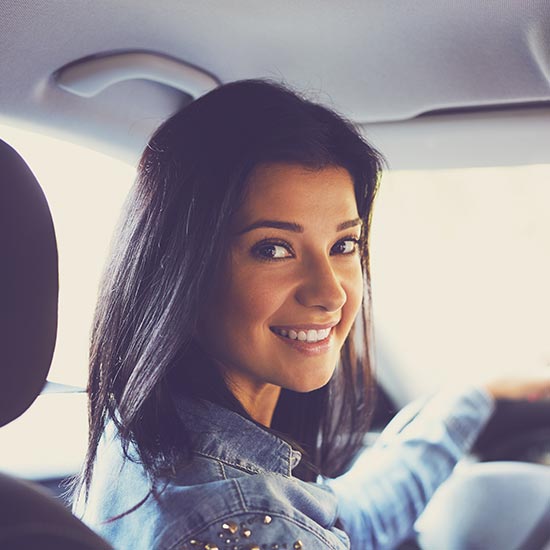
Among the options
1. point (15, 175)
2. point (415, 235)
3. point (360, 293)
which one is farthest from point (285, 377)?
point (415, 235)

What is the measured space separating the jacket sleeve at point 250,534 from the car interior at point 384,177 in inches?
10.4

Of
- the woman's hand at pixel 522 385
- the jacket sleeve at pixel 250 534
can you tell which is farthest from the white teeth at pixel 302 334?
the woman's hand at pixel 522 385

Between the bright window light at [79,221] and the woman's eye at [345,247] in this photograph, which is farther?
the bright window light at [79,221]

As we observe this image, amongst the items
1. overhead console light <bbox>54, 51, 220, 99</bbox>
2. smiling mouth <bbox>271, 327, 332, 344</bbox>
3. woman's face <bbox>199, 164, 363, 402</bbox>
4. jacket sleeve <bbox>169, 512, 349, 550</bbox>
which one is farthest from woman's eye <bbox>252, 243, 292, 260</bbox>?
overhead console light <bbox>54, 51, 220, 99</bbox>

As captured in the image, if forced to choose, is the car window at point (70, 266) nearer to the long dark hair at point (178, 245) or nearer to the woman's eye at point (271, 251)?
the long dark hair at point (178, 245)

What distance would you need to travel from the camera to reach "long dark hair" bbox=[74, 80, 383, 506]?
1586mm

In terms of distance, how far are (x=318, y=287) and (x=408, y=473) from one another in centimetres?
67

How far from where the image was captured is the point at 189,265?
1.60 meters

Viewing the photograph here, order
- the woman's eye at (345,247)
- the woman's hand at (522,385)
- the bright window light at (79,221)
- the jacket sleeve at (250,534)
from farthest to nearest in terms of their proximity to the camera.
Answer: the bright window light at (79,221) < the woman's hand at (522,385) < the woman's eye at (345,247) < the jacket sleeve at (250,534)

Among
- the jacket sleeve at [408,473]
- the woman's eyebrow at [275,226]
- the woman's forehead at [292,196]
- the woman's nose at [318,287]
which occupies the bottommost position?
the jacket sleeve at [408,473]

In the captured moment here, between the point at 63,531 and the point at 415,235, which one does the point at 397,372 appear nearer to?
the point at 415,235

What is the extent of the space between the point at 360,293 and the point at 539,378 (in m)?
0.67

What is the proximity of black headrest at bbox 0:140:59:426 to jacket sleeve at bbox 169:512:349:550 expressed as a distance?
328 mm

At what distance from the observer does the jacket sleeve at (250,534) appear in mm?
1415
